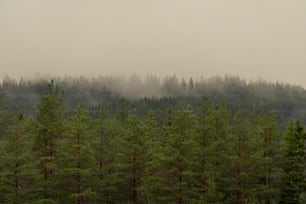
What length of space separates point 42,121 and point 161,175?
1125cm

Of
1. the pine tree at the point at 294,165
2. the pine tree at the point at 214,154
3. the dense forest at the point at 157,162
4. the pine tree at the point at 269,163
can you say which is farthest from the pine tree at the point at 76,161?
the pine tree at the point at 294,165

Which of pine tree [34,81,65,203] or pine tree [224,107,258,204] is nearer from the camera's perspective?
pine tree [224,107,258,204]

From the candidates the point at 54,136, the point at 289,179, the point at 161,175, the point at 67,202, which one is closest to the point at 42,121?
the point at 54,136

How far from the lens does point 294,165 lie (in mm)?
34000

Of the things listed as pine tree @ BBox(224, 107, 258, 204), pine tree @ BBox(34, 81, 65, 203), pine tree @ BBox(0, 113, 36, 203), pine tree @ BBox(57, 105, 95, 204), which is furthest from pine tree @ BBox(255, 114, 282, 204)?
pine tree @ BBox(0, 113, 36, 203)

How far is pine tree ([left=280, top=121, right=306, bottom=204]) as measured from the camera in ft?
111

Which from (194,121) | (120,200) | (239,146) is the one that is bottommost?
(120,200)

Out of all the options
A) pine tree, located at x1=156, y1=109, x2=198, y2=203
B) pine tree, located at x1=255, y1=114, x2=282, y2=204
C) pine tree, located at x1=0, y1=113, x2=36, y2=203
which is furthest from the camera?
pine tree, located at x1=255, y1=114, x2=282, y2=204

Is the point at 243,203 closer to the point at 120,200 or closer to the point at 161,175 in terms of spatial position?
the point at 161,175

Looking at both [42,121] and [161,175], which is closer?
[161,175]

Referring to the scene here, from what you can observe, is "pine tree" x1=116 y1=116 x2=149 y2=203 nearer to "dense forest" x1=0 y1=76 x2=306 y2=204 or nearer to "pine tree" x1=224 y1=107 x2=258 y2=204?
"dense forest" x1=0 y1=76 x2=306 y2=204

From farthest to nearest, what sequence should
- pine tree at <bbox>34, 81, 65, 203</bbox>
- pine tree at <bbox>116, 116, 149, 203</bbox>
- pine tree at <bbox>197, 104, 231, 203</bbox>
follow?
pine tree at <bbox>116, 116, 149, 203</bbox>, pine tree at <bbox>34, 81, 65, 203</bbox>, pine tree at <bbox>197, 104, 231, 203</bbox>

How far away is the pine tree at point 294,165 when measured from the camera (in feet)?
111

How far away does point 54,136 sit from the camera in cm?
3114
